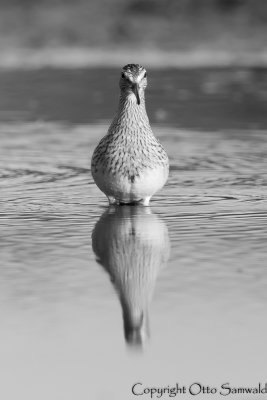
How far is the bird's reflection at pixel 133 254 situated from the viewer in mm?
6207

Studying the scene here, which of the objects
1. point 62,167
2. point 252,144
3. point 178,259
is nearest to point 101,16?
point 252,144

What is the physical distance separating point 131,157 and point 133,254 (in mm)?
1819

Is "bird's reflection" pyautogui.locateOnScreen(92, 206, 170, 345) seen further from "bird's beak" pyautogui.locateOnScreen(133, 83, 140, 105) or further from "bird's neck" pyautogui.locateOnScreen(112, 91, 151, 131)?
"bird's beak" pyautogui.locateOnScreen(133, 83, 140, 105)

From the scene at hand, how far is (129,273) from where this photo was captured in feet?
23.2

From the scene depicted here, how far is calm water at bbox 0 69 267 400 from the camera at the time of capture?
5.39 meters

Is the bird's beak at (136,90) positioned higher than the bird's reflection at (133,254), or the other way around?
the bird's beak at (136,90)

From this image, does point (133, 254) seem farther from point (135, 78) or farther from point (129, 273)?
point (135, 78)

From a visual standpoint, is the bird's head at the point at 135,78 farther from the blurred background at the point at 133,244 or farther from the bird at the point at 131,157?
the blurred background at the point at 133,244

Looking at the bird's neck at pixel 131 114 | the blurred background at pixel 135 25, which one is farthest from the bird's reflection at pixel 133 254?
the blurred background at pixel 135 25

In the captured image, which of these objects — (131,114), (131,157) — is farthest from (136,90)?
(131,157)

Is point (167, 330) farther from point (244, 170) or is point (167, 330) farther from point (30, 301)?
point (244, 170)

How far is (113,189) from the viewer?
9180mm

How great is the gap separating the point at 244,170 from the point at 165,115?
5.42 m

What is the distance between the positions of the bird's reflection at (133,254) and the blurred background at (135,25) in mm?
15793
